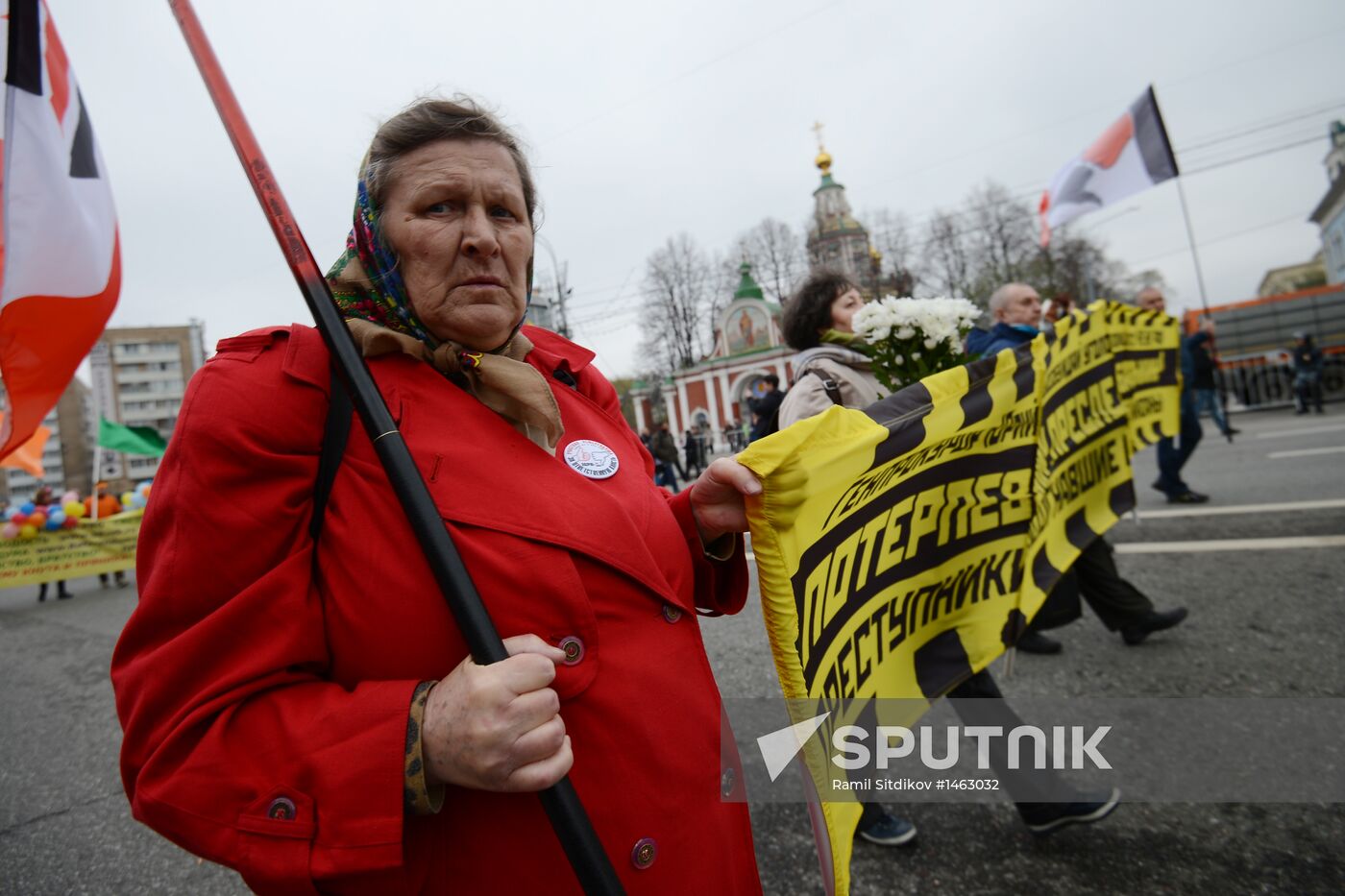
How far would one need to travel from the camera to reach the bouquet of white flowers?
9.37 feet

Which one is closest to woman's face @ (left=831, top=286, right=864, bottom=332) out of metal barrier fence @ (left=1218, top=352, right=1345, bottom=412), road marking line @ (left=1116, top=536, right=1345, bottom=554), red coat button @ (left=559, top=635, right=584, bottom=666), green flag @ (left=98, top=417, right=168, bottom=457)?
red coat button @ (left=559, top=635, right=584, bottom=666)

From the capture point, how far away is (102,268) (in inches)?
109

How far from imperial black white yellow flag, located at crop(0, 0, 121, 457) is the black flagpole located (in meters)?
1.64

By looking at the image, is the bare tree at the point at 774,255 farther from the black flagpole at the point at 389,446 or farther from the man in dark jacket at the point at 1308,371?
the black flagpole at the point at 389,446

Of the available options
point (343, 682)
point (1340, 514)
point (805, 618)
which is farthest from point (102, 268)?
point (1340, 514)

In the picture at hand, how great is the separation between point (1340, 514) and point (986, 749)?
5.61 metres

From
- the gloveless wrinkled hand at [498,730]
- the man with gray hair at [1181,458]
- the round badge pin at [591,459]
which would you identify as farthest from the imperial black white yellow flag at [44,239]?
the man with gray hair at [1181,458]

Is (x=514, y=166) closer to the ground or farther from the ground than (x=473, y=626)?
farther from the ground

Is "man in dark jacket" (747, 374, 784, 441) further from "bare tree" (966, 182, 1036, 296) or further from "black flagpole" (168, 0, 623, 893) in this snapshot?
"bare tree" (966, 182, 1036, 296)

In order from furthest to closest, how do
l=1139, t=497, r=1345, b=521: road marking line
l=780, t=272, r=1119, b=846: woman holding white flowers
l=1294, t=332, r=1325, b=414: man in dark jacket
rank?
l=1294, t=332, r=1325, b=414: man in dark jacket < l=1139, t=497, r=1345, b=521: road marking line < l=780, t=272, r=1119, b=846: woman holding white flowers

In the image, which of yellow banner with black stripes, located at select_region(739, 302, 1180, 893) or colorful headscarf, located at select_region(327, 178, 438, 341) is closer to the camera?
colorful headscarf, located at select_region(327, 178, 438, 341)

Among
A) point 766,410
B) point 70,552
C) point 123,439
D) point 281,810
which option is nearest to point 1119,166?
point 766,410

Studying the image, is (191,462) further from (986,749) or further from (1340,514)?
(1340,514)

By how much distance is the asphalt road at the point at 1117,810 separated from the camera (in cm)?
232
